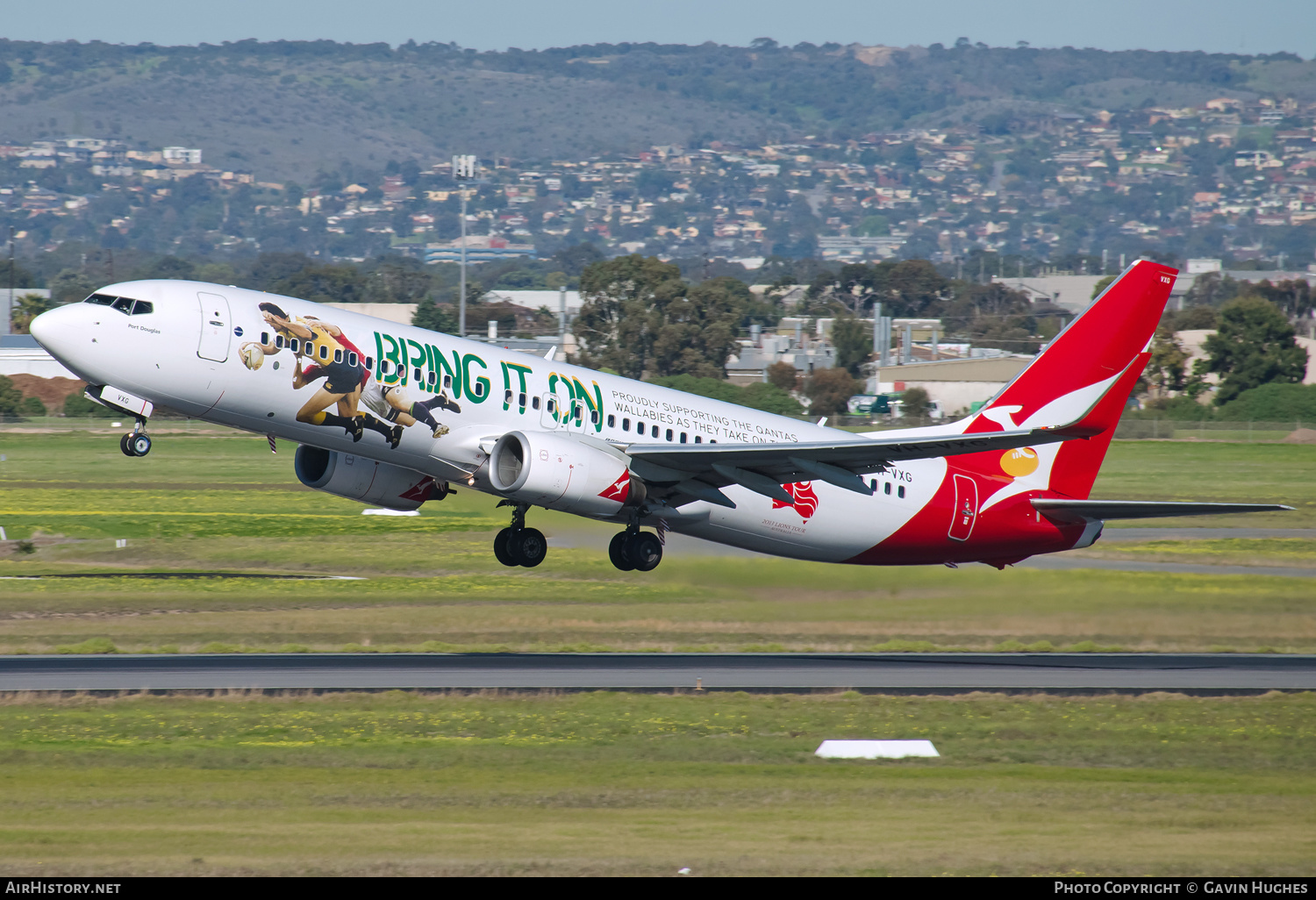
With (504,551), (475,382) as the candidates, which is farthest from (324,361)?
(504,551)

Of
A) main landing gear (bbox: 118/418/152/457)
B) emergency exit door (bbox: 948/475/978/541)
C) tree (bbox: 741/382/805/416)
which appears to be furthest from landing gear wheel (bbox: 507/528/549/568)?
tree (bbox: 741/382/805/416)

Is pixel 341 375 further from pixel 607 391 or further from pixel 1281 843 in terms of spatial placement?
pixel 1281 843

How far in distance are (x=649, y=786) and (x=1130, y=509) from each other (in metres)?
17.0

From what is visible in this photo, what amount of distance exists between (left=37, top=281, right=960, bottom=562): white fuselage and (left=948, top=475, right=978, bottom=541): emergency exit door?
0.59 m

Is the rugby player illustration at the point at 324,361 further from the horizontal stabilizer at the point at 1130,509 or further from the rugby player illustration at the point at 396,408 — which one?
the horizontal stabilizer at the point at 1130,509

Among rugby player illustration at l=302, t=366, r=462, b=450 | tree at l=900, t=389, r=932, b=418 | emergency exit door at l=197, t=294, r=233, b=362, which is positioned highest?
emergency exit door at l=197, t=294, r=233, b=362

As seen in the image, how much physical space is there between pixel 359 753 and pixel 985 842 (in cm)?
1085

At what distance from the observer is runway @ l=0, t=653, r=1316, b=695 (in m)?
32.2

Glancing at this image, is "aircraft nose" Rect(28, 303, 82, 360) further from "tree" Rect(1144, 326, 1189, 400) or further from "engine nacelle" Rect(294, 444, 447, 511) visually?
"tree" Rect(1144, 326, 1189, 400)

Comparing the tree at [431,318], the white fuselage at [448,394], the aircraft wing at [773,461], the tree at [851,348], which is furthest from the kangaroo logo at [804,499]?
the tree at [851,348]

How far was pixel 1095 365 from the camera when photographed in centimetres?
3853

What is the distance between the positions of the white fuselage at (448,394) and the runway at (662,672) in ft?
11.2

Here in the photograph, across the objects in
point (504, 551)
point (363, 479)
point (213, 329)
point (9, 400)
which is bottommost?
point (9, 400)

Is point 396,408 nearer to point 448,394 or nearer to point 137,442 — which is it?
point 448,394
